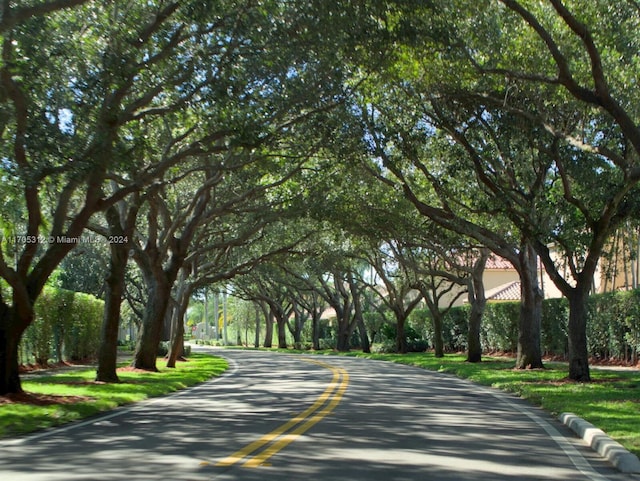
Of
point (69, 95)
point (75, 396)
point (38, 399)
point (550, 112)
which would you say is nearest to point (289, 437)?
point (38, 399)

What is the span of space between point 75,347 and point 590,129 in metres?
22.9

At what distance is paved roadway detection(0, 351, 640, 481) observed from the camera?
8.06 metres

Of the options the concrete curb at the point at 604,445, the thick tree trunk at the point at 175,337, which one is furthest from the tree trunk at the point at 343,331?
the concrete curb at the point at 604,445

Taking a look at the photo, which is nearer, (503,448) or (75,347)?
(503,448)

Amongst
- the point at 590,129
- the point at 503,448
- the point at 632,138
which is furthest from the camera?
the point at 590,129

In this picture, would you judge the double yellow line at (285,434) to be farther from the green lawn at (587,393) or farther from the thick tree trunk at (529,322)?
the thick tree trunk at (529,322)

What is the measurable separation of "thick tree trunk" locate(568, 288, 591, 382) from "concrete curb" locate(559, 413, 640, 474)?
896 cm

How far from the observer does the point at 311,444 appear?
9.91 meters

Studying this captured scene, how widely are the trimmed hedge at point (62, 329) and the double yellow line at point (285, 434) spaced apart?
13481 mm

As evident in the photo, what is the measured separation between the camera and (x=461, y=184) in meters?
25.2

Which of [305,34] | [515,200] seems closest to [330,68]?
[305,34]

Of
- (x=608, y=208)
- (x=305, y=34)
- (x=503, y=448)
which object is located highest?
(x=305, y=34)

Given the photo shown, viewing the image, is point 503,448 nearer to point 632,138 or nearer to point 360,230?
point 632,138

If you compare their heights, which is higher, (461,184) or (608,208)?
(461,184)
